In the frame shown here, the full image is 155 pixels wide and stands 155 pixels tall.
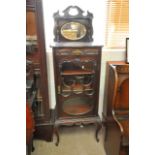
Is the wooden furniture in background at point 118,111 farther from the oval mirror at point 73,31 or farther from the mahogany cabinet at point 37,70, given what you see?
the mahogany cabinet at point 37,70

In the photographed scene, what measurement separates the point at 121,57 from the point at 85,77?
608 millimetres

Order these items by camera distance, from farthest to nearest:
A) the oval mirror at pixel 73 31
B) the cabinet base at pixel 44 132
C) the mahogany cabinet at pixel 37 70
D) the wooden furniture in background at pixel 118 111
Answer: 1. the cabinet base at pixel 44 132
2. the oval mirror at pixel 73 31
3. the mahogany cabinet at pixel 37 70
4. the wooden furniture in background at pixel 118 111

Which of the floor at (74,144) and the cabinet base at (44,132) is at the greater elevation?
the cabinet base at (44,132)

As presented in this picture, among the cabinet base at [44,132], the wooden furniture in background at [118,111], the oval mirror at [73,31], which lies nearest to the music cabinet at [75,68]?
the oval mirror at [73,31]

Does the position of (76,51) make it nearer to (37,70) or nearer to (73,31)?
(73,31)

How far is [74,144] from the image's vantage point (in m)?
2.19

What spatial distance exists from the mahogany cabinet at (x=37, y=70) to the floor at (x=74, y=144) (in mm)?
132

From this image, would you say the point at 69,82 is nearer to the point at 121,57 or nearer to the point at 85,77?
the point at 85,77

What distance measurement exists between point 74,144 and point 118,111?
705 mm

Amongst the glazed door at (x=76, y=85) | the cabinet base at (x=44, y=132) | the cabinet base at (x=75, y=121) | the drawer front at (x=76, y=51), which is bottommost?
the cabinet base at (x=44, y=132)

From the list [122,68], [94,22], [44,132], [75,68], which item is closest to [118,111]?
[122,68]

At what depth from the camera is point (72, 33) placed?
2.04m

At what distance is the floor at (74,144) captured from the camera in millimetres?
2061
